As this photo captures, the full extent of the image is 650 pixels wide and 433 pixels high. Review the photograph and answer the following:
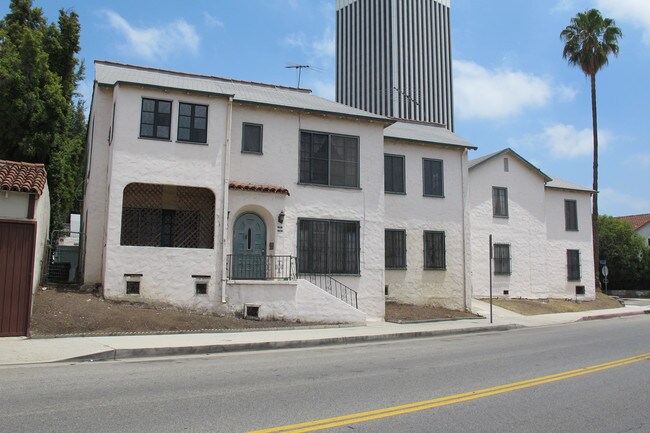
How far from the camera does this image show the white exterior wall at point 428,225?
22.2 m

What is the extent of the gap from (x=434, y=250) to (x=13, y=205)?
1555 centimetres

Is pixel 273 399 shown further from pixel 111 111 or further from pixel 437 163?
pixel 437 163

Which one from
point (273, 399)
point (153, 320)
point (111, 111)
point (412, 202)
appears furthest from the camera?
point (412, 202)

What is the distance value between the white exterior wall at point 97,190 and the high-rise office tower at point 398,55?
242 ft

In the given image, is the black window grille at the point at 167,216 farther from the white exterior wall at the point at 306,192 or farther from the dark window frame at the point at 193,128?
the dark window frame at the point at 193,128

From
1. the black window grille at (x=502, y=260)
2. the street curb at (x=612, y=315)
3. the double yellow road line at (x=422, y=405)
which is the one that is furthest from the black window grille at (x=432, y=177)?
the double yellow road line at (x=422, y=405)

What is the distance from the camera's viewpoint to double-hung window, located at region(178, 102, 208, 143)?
17141 millimetres

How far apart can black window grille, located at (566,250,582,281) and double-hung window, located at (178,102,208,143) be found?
21.1m

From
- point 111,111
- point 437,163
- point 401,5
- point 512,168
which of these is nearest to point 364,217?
point 437,163

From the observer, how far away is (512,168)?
2759 cm

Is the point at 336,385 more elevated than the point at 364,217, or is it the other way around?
the point at 364,217

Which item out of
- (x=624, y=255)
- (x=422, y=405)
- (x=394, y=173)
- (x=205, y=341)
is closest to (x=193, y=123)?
(x=205, y=341)

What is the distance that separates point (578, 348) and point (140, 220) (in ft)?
45.4

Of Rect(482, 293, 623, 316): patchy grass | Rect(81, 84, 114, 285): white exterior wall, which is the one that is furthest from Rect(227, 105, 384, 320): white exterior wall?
Rect(482, 293, 623, 316): patchy grass
